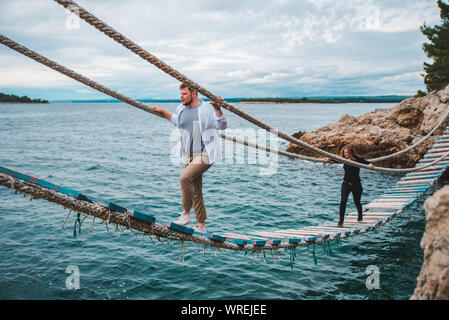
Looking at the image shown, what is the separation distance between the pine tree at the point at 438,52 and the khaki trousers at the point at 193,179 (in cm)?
3098

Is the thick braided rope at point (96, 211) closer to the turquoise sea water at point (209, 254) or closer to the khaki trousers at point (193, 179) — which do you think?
the khaki trousers at point (193, 179)

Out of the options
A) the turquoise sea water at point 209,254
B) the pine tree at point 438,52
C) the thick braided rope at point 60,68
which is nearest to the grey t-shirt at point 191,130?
the thick braided rope at point 60,68

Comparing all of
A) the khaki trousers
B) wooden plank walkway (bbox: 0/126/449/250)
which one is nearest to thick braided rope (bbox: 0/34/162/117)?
the khaki trousers

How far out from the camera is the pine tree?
97.0 feet

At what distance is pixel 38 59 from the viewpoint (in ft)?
13.8

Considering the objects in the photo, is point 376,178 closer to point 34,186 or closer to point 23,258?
point 23,258

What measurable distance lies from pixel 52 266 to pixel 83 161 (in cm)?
1836

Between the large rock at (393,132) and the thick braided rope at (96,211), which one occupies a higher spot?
the large rock at (393,132)

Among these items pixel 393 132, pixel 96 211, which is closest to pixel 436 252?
pixel 96 211

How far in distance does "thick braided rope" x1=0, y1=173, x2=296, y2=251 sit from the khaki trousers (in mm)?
482

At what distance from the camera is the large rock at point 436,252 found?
3.39m

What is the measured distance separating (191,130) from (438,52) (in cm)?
3260

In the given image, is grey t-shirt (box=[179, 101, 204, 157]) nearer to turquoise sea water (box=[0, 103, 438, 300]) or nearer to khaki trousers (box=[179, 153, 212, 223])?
khaki trousers (box=[179, 153, 212, 223])

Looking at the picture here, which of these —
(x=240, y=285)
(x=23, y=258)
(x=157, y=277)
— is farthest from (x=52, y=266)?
(x=240, y=285)
